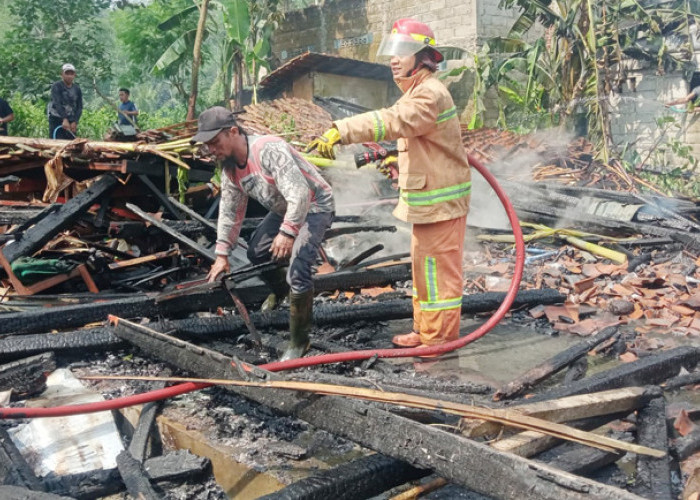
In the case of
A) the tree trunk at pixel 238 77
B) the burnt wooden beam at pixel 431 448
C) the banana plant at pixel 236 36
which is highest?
the banana plant at pixel 236 36

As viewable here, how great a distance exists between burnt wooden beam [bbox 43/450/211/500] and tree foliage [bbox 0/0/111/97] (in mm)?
20542

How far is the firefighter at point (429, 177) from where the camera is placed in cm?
411

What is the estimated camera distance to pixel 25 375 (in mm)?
3998

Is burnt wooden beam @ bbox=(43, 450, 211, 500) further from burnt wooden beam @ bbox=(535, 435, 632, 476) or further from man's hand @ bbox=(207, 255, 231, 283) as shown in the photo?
burnt wooden beam @ bbox=(535, 435, 632, 476)

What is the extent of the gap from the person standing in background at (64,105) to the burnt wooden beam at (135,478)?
10.1 m

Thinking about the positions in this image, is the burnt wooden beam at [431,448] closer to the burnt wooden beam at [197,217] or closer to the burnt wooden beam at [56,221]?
the burnt wooden beam at [56,221]

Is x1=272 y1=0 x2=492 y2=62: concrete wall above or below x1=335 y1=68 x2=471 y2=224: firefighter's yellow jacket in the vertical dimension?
above

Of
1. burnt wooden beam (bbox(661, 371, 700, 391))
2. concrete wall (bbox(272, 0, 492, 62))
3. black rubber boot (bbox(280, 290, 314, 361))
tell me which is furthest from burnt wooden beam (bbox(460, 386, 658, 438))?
concrete wall (bbox(272, 0, 492, 62))

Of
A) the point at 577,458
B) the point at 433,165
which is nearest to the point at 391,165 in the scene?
the point at 433,165

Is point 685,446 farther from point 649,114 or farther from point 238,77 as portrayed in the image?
point 238,77

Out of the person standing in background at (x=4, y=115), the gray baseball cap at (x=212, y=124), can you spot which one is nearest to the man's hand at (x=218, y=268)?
the gray baseball cap at (x=212, y=124)

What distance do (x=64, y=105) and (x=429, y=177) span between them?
10.1 m

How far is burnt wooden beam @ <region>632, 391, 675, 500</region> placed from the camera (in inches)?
97.3

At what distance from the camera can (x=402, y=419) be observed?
2.55m
